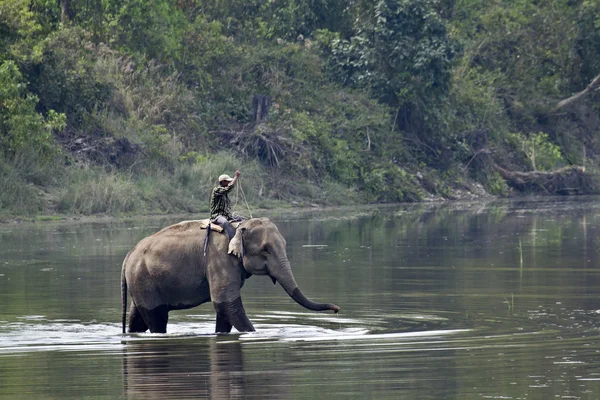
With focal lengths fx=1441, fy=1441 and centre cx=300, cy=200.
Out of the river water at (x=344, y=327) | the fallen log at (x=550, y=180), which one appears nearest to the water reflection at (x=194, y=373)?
the river water at (x=344, y=327)

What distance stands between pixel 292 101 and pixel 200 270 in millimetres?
32730

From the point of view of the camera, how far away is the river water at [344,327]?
35.8ft

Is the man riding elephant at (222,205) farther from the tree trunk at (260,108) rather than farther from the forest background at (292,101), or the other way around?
the tree trunk at (260,108)

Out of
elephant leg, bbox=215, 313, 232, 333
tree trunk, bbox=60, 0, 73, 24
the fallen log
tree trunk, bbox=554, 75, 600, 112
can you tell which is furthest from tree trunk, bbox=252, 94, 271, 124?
elephant leg, bbox=215, 313, 232, 333

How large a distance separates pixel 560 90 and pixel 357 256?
34434 millimetres

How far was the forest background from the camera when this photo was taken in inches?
1463

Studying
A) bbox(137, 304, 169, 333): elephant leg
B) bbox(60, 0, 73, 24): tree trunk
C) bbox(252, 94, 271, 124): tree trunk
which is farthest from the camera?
bbox(252, 94, 271, 124): tree trunk

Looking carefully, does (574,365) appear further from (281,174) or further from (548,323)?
(281,174)

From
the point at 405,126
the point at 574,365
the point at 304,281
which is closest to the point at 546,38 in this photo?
the point at 405,126

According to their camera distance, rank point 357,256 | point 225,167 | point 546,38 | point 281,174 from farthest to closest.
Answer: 1. point 546,38
2. point 281,174
3. point 225,167
4. point 357,256

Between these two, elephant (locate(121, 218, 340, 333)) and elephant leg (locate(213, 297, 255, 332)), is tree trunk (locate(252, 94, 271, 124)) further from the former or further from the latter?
elephant leg (locate(213, 297, 255, 332))

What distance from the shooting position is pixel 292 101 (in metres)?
48.0

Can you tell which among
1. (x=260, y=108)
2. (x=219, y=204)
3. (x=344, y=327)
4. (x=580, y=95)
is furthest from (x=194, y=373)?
(x=580, y=95)

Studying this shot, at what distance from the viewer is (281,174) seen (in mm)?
43812
